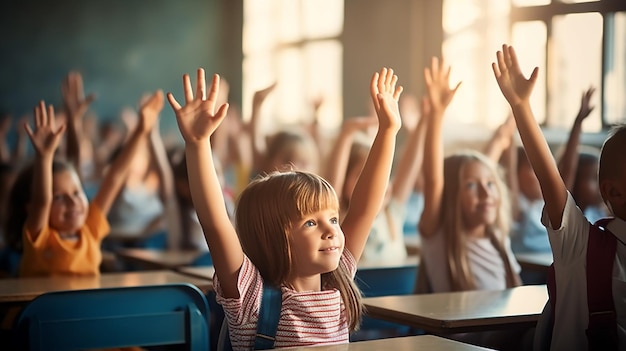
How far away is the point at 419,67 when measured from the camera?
795cm

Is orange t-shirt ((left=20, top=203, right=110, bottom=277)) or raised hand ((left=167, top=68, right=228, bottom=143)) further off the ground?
raised hand ((left=167, top=68, right=228, bottom=143))

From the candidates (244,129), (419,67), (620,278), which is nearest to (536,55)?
(419,67)

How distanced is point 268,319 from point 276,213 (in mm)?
253

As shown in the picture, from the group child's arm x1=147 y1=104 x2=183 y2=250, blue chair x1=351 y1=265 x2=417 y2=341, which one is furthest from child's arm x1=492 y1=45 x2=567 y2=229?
child's arm x1=147 y1=104 x2=183 y2=250

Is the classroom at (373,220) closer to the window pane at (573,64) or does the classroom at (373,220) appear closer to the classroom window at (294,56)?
the window pane at (573,64)

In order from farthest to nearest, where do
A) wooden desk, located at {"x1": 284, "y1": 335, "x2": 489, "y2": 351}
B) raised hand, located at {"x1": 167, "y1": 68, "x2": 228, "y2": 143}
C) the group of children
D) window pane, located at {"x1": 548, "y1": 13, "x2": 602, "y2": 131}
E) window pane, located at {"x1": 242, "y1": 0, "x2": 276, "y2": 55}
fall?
Answer: window pane, located at {"x1": 242, "y1": 0, "x2": 276, "y2": 55} → window pane, located at {"x1": 548, "y1": 13, "x2": 602, "y2": 131} → the group of children → raised hand, located at {"x1": 167, "y1": 68, "x2": 228, "y2": 143} → wooden desk, located at {"x1": 284, "y1": 335, "x2": 489, "y2": 351}

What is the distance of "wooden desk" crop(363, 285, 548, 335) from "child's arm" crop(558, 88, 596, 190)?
947 millimetres

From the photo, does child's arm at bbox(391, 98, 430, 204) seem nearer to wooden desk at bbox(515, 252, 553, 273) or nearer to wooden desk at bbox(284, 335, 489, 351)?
wooden desk at bbox(515, 252, 553, 273)

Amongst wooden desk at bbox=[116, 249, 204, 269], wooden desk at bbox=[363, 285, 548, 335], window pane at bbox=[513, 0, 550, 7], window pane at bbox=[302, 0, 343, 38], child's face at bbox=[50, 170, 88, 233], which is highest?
window pane at bbox=[302, 0, 343, 38]

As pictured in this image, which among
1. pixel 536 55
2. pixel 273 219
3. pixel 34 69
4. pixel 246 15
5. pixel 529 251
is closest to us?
pixel 273 219

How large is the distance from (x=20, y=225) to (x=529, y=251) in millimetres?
2483

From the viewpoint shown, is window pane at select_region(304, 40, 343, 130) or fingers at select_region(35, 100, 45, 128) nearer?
fingers at select_region(35, 100, 45, 128)

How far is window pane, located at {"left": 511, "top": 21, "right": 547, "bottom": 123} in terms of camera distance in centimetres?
620

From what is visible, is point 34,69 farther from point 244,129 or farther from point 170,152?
point 170,152
